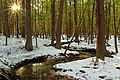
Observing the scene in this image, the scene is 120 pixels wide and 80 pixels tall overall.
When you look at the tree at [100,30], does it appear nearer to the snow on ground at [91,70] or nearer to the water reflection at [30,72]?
the snow on ground at [91,70]

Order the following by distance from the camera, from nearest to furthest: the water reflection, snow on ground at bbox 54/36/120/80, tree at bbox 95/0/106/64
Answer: snow on ground at bbox 54/36/120/80
the water reflection
tree at bbox 95/0/106/64

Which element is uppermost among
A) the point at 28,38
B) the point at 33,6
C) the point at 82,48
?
the point at 33,6

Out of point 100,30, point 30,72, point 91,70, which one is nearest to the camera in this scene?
point 91,70

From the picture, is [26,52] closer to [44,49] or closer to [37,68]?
[44,49]

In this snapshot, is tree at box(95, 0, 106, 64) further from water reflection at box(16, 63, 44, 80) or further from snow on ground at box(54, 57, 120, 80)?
water reflection at box(16, 63, 44, 80)

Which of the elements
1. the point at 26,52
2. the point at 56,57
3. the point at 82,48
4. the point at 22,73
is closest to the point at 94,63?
the point at 22,73

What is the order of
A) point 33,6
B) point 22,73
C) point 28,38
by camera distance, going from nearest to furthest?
point 22,73, point 28,38, point 33,6

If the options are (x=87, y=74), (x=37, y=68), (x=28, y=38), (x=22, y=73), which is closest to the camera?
(x=87, y=74)

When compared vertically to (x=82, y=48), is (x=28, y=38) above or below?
above

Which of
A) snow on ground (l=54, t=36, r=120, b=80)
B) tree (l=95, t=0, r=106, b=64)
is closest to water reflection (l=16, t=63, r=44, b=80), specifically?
snow on ground (l=54, t=36, r=120, b=80)

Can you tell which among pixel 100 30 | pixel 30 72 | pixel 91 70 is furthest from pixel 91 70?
pixel 30 72

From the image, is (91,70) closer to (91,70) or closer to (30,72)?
(91,70)

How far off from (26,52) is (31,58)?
248cm

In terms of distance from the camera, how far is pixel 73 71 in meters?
15.0
